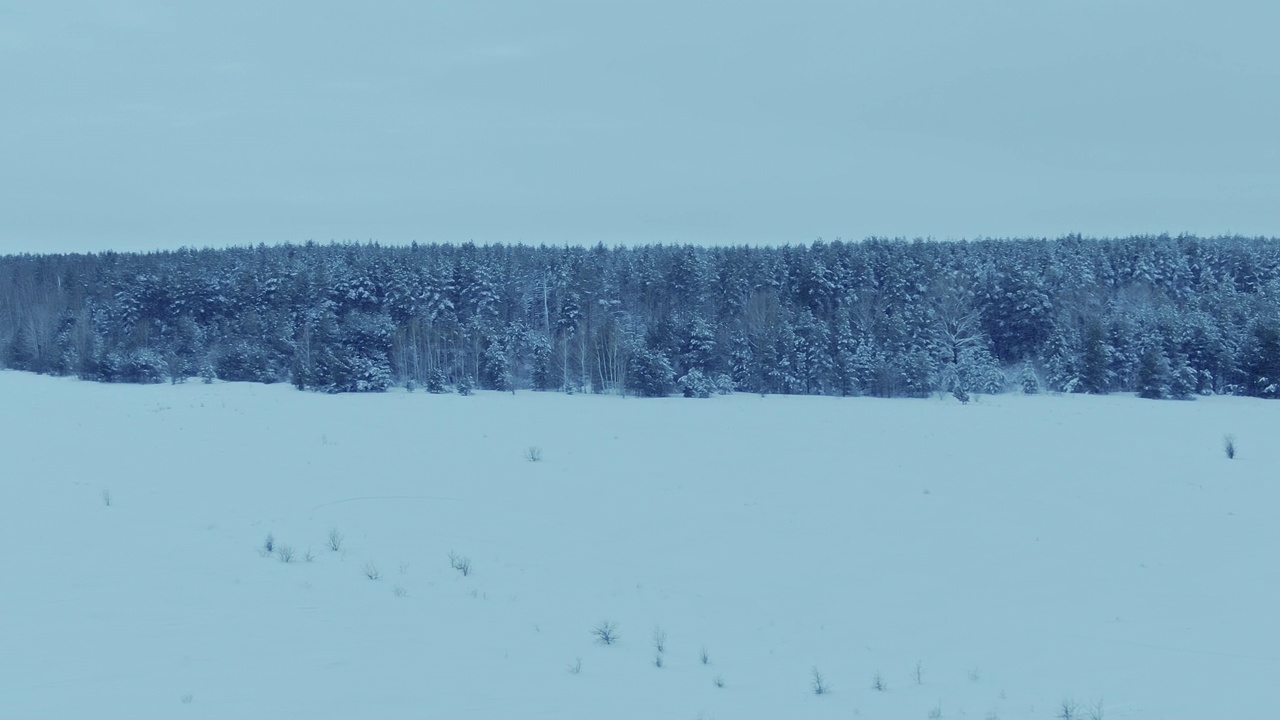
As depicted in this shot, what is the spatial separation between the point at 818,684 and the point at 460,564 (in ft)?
17.4

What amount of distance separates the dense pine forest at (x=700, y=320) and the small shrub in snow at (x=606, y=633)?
34.8 metres

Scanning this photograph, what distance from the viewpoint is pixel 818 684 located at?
7.41 metres

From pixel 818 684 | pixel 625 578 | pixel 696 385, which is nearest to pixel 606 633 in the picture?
pixel 818 684

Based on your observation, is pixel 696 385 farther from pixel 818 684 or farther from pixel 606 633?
pixel 818 684

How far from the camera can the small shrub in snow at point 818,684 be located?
738cm

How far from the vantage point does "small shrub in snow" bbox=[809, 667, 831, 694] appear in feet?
24.2

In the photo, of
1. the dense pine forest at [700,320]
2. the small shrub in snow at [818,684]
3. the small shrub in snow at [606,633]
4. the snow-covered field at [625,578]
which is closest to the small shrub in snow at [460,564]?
the snow-covered field at [625,578]

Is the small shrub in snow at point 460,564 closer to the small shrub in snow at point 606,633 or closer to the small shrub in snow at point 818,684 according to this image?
the small shrub in snow at point 606,633

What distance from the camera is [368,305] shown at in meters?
62.9

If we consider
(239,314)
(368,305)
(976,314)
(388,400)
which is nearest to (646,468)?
(388,400)

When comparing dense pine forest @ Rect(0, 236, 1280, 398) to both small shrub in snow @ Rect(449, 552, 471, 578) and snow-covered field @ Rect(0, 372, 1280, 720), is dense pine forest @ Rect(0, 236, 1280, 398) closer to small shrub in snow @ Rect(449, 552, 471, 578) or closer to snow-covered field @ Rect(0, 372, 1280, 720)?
snow-covered field @ Rect(0, 372, 1280, 720)

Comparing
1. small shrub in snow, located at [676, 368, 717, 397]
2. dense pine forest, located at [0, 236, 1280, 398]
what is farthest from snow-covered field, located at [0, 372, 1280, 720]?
dense pine forest, located at [0, 236, 1280, 398]

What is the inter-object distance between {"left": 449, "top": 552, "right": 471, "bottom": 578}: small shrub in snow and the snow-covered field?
185mm

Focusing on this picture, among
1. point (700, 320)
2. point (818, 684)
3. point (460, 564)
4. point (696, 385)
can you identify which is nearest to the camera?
point (818, 684)
